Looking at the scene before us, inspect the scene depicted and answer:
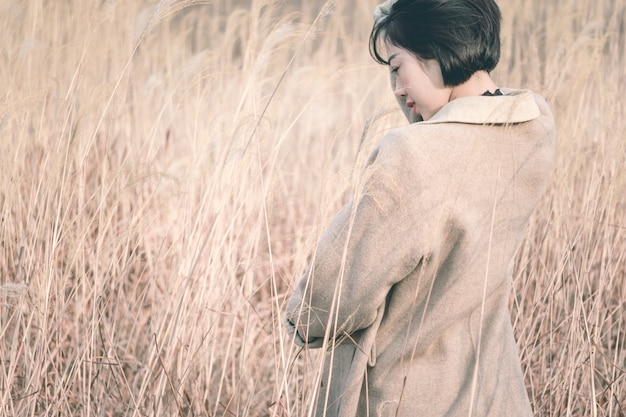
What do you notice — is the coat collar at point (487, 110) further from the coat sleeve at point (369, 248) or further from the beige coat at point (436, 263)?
the coat sleeve at point (369, 248)

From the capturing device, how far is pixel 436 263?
1.06 meters

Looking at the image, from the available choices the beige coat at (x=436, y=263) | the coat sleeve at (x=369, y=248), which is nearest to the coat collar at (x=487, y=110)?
the beige coat at (x=436, y=263)

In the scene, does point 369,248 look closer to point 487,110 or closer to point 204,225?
point 487,110

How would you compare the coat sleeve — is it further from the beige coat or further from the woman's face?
the woman's face

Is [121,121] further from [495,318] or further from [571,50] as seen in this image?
[495,318]

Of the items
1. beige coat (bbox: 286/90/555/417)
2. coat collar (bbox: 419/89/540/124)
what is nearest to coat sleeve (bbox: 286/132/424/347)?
beige coat (bbox: 286/90/555/417)

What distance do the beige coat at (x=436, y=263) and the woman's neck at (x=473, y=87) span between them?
0.07 metres

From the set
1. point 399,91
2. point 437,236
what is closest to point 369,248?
point 437,236

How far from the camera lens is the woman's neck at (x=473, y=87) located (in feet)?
3.74

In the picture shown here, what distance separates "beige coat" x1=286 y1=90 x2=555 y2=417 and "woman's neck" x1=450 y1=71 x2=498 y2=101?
0.07 metres

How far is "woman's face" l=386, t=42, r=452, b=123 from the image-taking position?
3.68 feet

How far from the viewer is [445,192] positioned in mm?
1037

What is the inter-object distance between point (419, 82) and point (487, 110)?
124mm

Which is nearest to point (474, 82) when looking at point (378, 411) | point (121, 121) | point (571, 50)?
point (378, 411)
